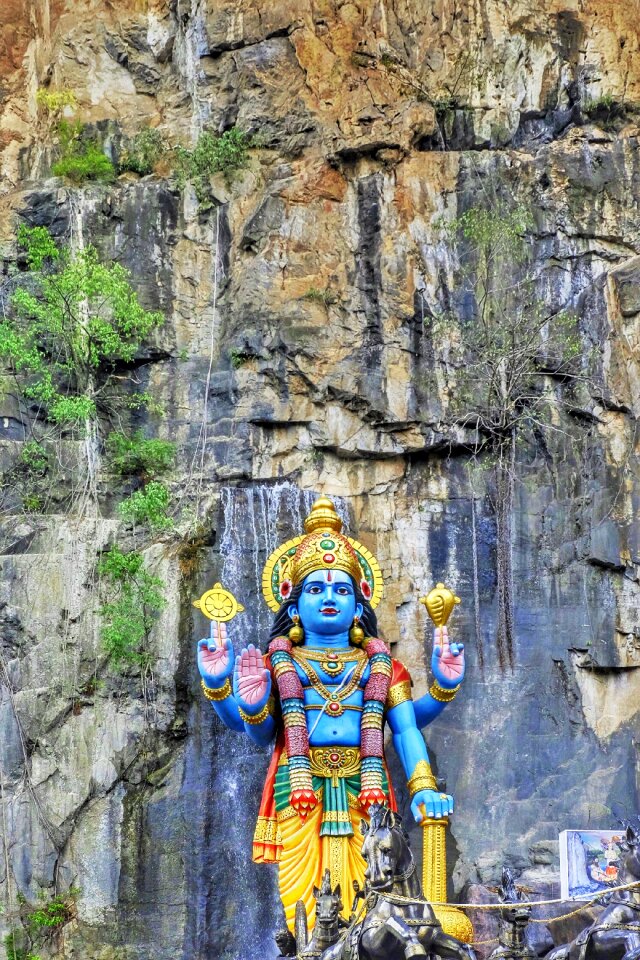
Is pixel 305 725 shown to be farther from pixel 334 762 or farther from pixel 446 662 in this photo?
pixel 446 662

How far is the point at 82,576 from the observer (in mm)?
13484

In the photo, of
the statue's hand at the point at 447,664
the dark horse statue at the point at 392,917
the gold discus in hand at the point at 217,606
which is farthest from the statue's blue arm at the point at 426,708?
the dark horse statue at the point at 392,917

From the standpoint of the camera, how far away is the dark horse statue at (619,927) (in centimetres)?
948

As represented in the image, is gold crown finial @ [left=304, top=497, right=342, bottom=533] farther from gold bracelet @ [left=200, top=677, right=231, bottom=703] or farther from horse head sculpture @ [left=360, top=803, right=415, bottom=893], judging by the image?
horse head sculpture @ [left=360, top=803, right=415, bottom=893]

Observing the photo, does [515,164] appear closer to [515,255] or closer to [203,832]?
[515,255]

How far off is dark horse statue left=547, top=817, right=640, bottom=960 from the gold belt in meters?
2.39

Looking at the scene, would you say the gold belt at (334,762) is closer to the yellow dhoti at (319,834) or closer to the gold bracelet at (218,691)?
the yellow dhoti at (319,834)

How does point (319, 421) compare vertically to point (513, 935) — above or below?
above

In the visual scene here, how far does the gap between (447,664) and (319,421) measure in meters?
3.09

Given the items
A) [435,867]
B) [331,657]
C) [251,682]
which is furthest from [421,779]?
[251,682]

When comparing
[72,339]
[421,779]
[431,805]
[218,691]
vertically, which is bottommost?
[431,805]

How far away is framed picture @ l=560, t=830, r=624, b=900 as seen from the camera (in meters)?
11.0

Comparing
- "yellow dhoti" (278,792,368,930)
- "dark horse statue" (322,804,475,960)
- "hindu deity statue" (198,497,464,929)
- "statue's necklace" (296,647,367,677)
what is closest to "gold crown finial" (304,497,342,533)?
"hindu deity statue" (198,497,464,929)

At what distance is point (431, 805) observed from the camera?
37.5 ft
